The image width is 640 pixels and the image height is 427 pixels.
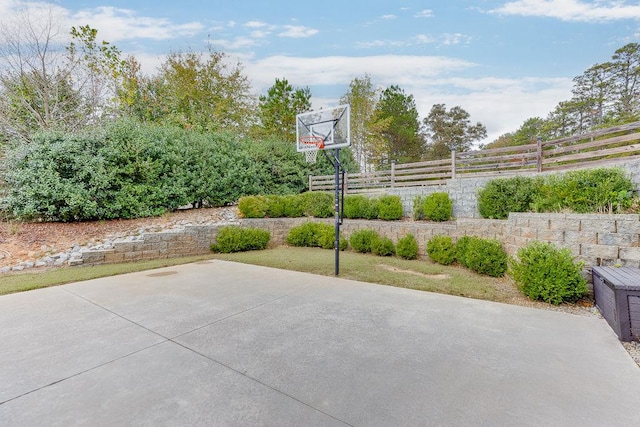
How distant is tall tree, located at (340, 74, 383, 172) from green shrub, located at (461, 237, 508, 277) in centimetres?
1496

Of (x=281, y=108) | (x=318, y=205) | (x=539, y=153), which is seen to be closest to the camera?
(x=318, y=205)

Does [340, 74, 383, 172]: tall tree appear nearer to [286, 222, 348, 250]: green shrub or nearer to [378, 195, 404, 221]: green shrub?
[378, 195, 404, 221]: green shrub

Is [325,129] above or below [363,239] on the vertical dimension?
above

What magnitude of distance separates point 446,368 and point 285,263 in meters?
3.79

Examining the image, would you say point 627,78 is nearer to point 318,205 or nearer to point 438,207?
point 438,207

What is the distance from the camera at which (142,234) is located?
5.95 m

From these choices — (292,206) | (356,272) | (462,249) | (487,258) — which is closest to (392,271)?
(356,272)

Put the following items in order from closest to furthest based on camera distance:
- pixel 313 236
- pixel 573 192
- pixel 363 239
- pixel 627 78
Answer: pixel 573 192 → pixel 363 239 → pixel 313 236 → pixel 627 78

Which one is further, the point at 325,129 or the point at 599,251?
the point at 325,129

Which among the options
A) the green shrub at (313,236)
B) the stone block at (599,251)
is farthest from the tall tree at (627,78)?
the green shrub at (313,236)

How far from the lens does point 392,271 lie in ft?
15.5

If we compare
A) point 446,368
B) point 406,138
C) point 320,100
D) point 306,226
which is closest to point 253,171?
point 306,226

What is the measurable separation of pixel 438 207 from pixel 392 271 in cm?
260

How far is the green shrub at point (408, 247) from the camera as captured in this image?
572 centimetres
